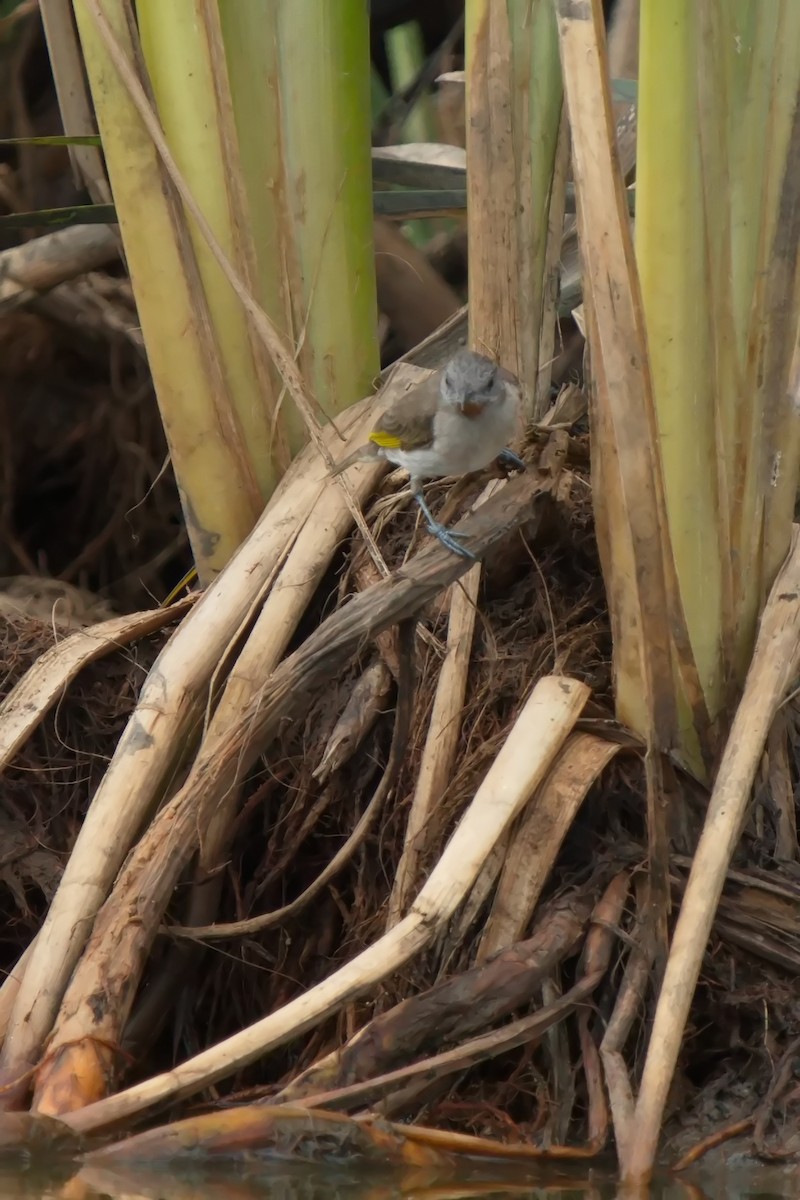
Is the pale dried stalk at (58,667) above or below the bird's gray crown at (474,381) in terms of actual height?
below

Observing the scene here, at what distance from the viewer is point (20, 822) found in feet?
12.1

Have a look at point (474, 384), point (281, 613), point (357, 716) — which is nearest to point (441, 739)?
point (357, 716)

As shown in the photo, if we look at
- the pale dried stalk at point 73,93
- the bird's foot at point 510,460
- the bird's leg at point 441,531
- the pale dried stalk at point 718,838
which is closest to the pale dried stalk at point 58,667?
the bird's leg at point 441,531

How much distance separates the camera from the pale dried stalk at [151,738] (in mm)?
2986

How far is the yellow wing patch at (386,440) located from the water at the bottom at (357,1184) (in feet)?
5.37

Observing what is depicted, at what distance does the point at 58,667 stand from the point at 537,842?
133cm

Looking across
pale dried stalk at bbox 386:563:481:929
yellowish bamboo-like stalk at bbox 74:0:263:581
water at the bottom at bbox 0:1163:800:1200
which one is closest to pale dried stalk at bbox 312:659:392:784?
pale dried stalk at bbox 386:563:481:929

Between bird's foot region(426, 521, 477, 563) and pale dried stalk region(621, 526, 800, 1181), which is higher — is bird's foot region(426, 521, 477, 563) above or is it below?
above

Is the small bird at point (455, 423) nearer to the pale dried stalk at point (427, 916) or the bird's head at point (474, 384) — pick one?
the bird's head at point (474, 384)

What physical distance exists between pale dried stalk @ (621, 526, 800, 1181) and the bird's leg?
0.63 m

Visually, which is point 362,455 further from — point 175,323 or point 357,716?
point 357,716

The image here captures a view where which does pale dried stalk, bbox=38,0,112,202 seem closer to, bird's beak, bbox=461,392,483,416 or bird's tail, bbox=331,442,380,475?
bird's tail, bbox=331,442,380,475

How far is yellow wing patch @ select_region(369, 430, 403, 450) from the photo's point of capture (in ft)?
11.6

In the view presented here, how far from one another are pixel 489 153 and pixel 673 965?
1842 millimetres
